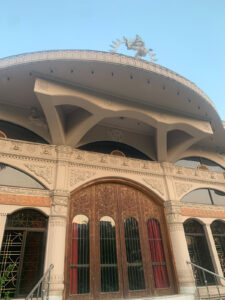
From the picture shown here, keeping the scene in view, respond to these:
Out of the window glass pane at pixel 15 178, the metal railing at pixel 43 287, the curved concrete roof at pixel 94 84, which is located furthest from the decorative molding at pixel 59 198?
the curved concrete roof at pixel 94 84

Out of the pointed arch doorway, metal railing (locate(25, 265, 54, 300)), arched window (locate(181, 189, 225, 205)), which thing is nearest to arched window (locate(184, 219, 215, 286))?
arched window (locate(181, 189, 225, 205))

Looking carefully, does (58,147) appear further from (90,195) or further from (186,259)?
(186,259)

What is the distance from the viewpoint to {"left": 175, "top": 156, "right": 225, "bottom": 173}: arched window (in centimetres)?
1000

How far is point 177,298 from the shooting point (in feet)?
20.2

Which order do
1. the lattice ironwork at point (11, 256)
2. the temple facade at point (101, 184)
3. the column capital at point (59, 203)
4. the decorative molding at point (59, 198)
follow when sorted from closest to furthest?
the lattice ironwork at point (11, 256) < the temple facade at point (101, 184) < the column capital at point (59, 203) < the decorative molding at point (59, 198)

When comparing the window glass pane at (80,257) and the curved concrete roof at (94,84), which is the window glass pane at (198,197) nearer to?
the curved concrete roof at (94,84)

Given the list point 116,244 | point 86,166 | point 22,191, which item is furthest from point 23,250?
point 86,166

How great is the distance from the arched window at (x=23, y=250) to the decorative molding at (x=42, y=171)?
1033 mm

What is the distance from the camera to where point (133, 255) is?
6922mm

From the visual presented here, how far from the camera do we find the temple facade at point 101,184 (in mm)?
5992

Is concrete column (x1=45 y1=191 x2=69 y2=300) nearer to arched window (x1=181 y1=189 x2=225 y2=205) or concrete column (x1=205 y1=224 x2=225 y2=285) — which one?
arched window (x1=181 y1=189 x2=225 y2=205)

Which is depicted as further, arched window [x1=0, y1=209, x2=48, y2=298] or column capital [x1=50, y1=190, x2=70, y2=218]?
column capital [x1=50, y1=190, x2=70, y2=218]

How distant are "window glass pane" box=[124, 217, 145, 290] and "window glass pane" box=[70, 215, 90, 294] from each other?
4.44 ft

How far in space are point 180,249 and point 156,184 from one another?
2.37m
